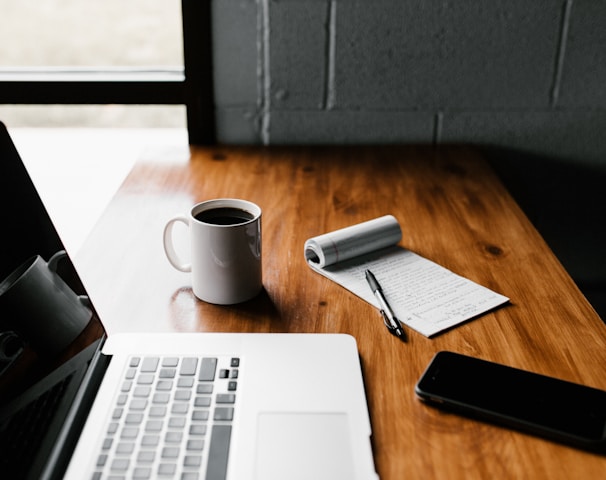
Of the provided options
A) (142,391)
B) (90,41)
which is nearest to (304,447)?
(142,391)

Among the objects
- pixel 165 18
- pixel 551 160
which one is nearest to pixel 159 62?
pixel 165 18

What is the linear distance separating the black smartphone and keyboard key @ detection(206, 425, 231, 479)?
0.68 feet

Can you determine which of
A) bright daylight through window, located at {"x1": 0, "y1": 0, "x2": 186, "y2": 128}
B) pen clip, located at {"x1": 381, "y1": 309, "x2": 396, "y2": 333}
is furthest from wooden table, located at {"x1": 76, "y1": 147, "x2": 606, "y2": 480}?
bright daylight through window, located at {"x1": 0, "y1": 0, "x2": 186, "y2": 128}

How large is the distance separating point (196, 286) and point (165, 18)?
2.95 ft

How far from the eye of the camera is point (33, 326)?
2.05 feet

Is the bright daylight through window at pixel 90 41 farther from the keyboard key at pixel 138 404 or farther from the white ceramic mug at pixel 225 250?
the keyboard key at pixel 138 404

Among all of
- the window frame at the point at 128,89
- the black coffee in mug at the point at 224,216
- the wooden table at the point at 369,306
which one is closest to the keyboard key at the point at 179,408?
the wooden table at the point at 369,306

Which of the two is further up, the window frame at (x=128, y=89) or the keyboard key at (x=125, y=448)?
the window frame at (x=128, y=89)

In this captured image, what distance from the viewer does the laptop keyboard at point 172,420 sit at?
1.92ft

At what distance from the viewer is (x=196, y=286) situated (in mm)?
869

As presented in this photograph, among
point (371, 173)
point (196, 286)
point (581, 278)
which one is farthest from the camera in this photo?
point (581, 278)

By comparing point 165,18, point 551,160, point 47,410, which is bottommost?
point 551,160

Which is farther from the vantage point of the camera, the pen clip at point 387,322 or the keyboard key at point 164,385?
the pen clip at point 387,322

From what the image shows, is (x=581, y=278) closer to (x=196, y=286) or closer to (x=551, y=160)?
(x=551, y=160)
